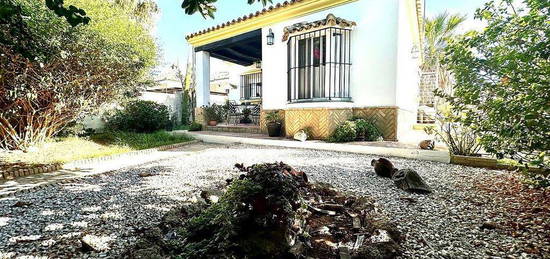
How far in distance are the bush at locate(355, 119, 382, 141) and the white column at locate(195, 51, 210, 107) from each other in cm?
659

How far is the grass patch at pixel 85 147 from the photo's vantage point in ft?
14.9

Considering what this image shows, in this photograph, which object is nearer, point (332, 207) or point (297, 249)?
point (297, 249)

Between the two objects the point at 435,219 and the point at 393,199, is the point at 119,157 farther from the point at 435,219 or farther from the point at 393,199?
the point at 435,219

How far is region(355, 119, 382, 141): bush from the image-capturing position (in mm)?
6562

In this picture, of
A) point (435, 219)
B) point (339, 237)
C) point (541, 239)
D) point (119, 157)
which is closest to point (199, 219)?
point (339, 237)

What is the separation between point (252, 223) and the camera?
5.09ft

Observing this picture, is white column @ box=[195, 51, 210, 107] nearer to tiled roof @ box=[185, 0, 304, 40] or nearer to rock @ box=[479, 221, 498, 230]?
tiled roof @ box=[185, 0, 304, 40]

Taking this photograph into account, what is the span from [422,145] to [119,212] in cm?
550

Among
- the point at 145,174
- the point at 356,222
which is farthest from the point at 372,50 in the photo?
the point at 145,174

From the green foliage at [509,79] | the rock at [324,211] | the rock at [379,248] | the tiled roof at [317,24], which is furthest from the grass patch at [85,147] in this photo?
the green foliage at [509,79]

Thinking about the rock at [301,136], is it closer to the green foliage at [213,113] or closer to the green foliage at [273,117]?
the green foliage at [273,117]

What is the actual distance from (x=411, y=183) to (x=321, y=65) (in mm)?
5107

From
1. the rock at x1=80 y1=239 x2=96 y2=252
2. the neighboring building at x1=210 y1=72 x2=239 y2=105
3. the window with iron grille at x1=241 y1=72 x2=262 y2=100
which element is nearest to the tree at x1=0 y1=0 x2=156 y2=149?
the rock at x1=80 y1=239 x2=96 y2=252

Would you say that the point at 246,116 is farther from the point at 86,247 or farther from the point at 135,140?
the point at 86,247
